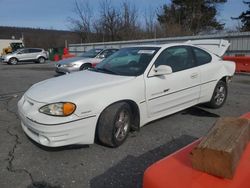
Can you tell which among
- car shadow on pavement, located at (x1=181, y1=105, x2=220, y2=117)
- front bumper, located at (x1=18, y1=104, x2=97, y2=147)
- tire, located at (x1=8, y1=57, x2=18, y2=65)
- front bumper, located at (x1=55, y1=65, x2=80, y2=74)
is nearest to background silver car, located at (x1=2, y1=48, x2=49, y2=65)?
tire, located at (x1=8, y1=57, x2=18, y2=65)

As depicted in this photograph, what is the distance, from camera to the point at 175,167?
5.81ft

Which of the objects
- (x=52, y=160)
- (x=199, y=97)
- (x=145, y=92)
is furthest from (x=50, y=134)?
(x=199, y=97)

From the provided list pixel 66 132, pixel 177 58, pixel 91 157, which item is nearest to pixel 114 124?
pixel 91 157

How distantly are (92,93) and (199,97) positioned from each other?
242 centimetres

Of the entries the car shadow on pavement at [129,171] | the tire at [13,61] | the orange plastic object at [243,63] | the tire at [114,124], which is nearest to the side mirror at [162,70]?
the tire at [114,124]

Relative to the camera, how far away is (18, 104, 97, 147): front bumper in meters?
3.32

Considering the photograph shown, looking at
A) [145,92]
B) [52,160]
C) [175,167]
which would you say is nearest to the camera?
[175,167]

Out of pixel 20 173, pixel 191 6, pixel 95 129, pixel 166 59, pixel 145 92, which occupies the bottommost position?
pixel 20 173

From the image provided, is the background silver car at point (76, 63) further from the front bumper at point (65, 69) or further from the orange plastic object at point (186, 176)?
the orange plastic object at point (186, 176)

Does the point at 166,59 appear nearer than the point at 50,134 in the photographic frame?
No

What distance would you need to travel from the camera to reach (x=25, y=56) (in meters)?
25.4

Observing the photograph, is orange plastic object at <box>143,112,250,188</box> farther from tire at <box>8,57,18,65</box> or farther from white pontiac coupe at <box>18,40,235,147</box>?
tire at <box>8,57,18,65</box>

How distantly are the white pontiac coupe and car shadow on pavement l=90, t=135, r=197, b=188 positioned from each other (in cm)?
45

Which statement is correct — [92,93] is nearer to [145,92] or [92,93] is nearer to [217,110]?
[145,92]
